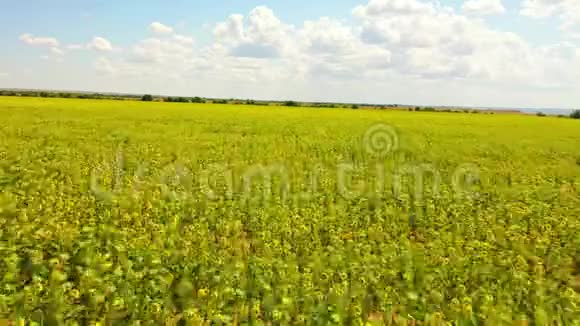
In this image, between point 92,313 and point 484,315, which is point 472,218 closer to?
point 484,315

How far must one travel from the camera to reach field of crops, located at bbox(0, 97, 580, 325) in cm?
586

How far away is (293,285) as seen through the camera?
6266mm

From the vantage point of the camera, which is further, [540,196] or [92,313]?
[540,196]

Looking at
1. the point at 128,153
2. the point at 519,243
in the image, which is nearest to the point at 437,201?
the point at 519,243

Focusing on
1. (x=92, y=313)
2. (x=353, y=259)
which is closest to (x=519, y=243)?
(x=353, y=259)

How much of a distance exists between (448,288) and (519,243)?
2.66 m

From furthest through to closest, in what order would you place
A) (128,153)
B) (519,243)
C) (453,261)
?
(128,153)
(519,243)
(453,261)

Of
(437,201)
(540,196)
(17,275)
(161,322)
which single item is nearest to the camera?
(161,322)

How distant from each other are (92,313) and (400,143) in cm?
2248

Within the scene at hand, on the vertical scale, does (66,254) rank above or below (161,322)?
above

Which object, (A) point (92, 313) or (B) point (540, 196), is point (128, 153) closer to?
(A) point (92, 313)

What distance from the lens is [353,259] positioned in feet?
24.0

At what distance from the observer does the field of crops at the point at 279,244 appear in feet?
19.2

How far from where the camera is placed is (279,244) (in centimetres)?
785
